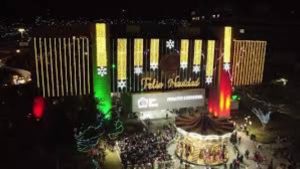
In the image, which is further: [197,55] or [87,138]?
[197,55]

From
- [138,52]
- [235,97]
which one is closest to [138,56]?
[138,52]

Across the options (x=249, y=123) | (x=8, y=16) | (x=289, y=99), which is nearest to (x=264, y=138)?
(x=249, y=123)

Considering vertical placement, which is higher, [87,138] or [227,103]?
[227,103]

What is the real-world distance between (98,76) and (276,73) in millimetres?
23673

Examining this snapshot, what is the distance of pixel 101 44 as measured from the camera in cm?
2425

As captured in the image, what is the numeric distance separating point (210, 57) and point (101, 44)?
32.5ft

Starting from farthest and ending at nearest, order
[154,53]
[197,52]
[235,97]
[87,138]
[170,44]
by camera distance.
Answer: [235,97] < [197,52] < [170,44] < [154,53] < [87,138]

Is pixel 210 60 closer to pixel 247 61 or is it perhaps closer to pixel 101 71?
pixel 247 61

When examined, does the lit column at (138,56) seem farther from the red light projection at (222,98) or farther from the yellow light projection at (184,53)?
the red light projection at (222,98)

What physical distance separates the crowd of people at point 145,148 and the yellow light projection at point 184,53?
6.01 meters

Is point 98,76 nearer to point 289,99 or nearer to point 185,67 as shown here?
point 185,67

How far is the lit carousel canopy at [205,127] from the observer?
21.1 metres

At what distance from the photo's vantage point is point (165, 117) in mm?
30188

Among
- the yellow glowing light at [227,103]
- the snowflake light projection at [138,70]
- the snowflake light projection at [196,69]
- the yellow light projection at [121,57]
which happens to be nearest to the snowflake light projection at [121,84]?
the yellow light projection at [121,57]
